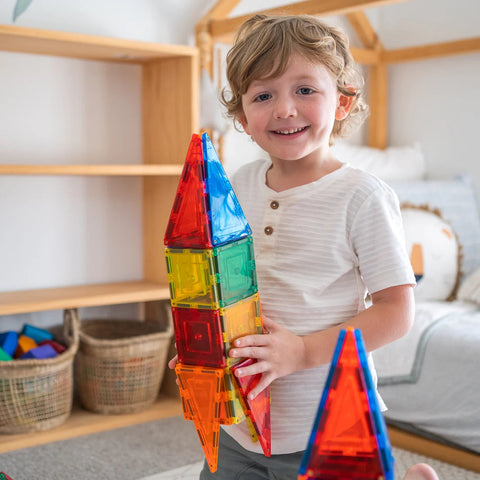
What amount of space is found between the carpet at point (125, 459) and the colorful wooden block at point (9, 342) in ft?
0.93

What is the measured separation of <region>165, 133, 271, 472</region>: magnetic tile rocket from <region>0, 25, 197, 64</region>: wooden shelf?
52.2 inches

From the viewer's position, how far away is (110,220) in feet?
7.97

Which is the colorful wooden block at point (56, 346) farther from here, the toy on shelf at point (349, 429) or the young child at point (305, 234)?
the toy on shelf at point (349, 429)

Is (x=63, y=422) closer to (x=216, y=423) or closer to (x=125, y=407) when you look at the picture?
(x=125, y=407)

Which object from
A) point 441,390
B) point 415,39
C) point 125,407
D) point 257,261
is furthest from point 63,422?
point 415,39

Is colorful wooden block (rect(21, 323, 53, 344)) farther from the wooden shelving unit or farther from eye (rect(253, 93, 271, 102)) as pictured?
Result: eye (rect(253, 93, 271, 102))

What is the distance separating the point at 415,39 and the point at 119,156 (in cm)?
127

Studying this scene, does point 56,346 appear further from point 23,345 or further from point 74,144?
point 74,144

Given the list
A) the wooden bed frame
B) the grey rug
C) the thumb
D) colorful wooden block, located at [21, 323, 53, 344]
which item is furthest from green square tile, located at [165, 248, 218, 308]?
colorful wooden block, located at [21, 323, 53, 344]

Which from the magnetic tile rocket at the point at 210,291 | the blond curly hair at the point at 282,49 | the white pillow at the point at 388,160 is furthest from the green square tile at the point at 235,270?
the white pillow at the point at 388,160

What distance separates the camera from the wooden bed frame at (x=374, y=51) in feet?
6.33

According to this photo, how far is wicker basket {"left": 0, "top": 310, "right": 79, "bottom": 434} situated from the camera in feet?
6.52

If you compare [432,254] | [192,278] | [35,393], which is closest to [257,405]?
[192,278]

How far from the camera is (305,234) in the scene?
0.95m
